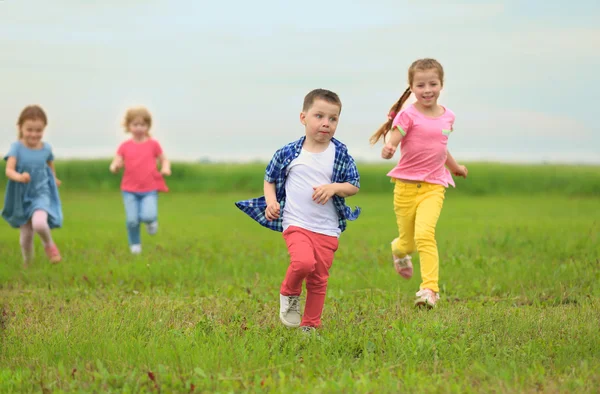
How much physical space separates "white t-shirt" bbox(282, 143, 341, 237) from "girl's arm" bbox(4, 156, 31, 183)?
5448mm

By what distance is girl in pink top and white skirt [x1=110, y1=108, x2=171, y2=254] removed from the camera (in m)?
12.5

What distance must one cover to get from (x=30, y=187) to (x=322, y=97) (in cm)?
640

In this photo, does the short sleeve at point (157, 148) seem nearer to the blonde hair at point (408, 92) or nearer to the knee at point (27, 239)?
the knee at point (27, 239)

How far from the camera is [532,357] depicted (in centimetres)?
581

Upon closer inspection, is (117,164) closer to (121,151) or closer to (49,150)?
(121,151)

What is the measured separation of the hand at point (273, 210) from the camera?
21.1 ft

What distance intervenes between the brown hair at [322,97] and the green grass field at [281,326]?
183 cm

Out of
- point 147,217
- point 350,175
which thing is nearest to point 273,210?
point 350,175

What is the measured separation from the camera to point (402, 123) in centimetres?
827

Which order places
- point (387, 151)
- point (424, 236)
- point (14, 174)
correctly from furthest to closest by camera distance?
point (14, 174) < point (424, 236) < point (387, 151)

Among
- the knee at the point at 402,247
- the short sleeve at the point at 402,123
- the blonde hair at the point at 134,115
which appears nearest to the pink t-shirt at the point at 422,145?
the short sleeve at the point at 402,123

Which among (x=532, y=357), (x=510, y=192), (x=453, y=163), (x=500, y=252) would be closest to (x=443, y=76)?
(x=453, y=163)

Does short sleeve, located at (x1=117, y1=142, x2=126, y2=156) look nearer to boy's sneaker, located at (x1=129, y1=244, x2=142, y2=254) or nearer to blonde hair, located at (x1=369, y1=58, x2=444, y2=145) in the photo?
boy's sneaker, located at (x1=129, y1=244, x2=142, y2=254)

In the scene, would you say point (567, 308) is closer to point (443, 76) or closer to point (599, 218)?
point (443, 76)
